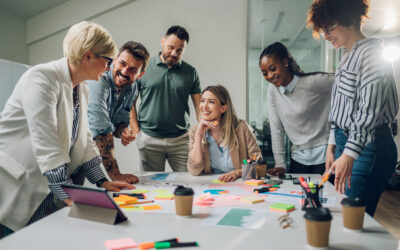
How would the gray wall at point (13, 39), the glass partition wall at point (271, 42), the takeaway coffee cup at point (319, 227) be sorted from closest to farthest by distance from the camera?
the takeaway coffee cup at point (319, 227), the glass partition wall at point (271, 42), the gray wall at point (13, 39)

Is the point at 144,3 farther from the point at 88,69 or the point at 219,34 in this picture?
the point at 88,69

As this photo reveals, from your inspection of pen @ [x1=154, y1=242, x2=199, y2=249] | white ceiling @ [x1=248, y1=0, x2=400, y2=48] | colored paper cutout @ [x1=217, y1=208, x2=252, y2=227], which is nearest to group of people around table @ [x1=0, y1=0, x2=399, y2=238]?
colored paper cutout @ [x1=217, y1=208, x2=252, y2=227]

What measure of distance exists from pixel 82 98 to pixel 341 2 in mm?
1278

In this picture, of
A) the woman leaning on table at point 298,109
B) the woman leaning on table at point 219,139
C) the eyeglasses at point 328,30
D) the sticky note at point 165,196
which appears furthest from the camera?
the woman leaning on table at point 219,139

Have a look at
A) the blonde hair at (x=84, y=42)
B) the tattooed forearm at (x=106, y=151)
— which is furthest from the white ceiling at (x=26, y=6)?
the blonde hair at (x=84, y=42)

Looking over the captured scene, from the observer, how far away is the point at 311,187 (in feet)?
3.56

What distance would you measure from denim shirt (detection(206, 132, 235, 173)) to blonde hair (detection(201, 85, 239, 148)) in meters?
0.05

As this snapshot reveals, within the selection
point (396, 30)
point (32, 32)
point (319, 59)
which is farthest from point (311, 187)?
point (396, 30)

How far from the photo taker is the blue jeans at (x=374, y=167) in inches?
49.1

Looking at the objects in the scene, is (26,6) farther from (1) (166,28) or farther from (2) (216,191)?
(2) (216,191)

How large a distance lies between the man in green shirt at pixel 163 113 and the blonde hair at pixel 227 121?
1.87 feet

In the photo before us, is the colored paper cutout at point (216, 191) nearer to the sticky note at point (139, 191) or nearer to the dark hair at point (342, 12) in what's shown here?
the sticky note at point (139, 191)

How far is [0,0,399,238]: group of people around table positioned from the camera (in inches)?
48.2

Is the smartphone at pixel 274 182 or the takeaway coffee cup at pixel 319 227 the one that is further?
the smartphone at pixel 274 182
